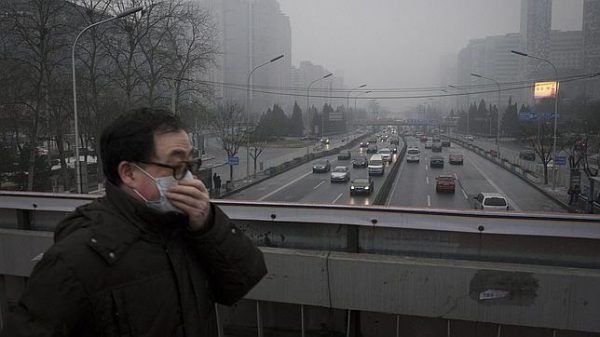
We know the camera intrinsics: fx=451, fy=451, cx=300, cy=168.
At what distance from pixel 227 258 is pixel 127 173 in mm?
438

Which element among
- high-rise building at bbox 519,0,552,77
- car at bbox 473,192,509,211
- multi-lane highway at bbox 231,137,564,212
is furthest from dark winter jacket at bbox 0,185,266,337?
high-rise building at bbox 519,0,552,77

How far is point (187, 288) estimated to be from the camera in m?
1.50

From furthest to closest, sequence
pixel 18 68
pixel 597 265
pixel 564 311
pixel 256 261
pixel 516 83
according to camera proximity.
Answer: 1. pixel 516 83
2. pixel 18 68
3. pixel 597 265
4. pixel 564 311
5. pixel 256 261

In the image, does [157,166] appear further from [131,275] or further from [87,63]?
[87,63]

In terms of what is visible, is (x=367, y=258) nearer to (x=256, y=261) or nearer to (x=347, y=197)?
(x=256, y=261)

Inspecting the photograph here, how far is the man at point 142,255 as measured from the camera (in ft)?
4.17

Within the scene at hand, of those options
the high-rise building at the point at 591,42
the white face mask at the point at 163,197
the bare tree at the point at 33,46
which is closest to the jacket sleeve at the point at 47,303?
the white face mask at the point at 163,197

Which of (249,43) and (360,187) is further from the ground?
(249,43)

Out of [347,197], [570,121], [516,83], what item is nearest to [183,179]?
[347,197]

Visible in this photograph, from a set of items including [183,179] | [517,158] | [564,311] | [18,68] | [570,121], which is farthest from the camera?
[517,158]

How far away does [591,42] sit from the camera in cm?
2722

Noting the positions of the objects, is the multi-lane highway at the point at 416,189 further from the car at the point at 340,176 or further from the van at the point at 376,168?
the van at the point at 376,168

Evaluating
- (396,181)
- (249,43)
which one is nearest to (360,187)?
(396,181)

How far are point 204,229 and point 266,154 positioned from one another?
39.5 m
